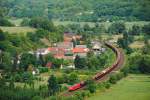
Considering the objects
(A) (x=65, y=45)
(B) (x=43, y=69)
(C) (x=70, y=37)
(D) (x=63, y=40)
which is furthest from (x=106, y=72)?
(C) (x=70, y=37)

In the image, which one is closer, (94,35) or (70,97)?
(70,97)

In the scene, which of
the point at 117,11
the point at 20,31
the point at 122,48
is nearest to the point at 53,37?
the point at 20,31

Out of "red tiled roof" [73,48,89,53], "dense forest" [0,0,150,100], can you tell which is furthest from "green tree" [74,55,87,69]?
"red tiled roof" [73,48,89,53]

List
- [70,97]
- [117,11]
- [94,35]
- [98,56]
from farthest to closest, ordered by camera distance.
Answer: [117,11] → [94,35] → [98,56] → [70,97]

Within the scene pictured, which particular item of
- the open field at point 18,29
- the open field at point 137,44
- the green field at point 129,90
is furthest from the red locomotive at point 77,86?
the open field at point 18,29

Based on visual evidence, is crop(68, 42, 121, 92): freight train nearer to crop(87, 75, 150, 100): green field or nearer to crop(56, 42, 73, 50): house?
crop(87, 75, 150, 100): green field

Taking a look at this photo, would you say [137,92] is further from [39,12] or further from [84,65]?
[39,12]

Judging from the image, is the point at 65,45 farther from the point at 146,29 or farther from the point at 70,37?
the point at 146,29
